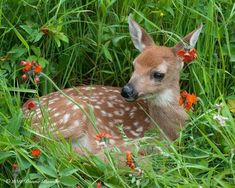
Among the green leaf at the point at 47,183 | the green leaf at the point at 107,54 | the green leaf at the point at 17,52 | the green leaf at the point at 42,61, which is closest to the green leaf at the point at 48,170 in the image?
the green leaf at the point at 47,183

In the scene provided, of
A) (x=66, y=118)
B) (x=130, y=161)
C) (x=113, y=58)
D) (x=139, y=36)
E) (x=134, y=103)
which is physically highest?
(x=139, y=36)

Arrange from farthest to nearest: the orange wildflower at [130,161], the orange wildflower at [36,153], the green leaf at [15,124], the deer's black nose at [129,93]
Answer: the deer's black nose at [129,93], the green leaf at [15,124], the orange wildflower at [36,153], the orange wildflower at [130,161]

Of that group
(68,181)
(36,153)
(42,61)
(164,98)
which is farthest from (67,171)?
(164,98)

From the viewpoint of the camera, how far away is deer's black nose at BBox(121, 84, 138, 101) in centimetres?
455

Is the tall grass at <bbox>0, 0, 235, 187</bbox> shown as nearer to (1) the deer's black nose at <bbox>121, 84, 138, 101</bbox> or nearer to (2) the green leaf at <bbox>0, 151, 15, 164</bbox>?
(2) the green leaf at <bbox>0, 151, 15, 164</bbox>

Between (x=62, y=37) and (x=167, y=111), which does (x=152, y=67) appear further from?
(x=62, y=37)

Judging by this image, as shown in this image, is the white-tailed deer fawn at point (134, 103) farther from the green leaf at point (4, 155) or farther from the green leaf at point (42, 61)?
the green leaf at point (4, 155)

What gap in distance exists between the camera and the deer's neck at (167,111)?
4.83 metres

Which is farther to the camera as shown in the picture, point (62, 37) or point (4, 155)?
point (62, 37)

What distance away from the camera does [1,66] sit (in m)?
4.73

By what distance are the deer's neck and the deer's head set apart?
3 centimetres

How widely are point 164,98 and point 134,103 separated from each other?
254 millimetres

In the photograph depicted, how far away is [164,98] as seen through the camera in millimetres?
4840

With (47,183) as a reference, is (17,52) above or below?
above
